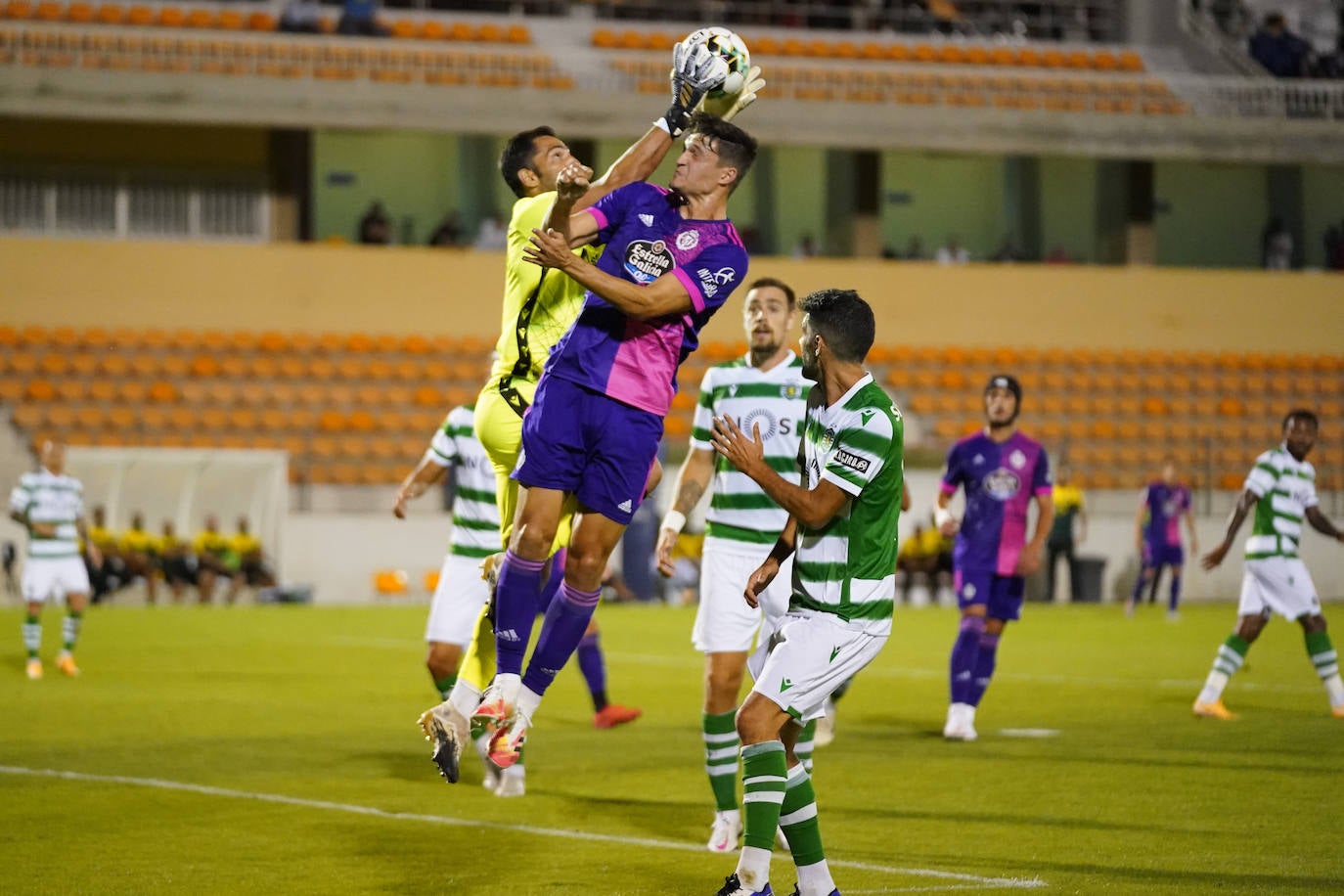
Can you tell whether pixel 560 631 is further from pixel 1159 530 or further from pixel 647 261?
pixel 1159 530

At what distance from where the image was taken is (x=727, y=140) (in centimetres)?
676

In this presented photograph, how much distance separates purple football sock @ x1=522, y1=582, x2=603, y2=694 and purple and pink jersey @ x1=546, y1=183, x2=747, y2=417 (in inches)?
32.0

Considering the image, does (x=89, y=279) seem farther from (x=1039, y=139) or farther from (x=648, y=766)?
(x=648, y=766)

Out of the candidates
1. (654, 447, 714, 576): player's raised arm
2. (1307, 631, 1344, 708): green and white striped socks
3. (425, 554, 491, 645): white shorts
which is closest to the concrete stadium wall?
(1307, 631, 1344, 708): green and white striped socks

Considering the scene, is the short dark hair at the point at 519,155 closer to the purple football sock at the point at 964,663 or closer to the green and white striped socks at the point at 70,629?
the purple football sock at the point at 964,663

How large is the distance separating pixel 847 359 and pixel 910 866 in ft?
7.46

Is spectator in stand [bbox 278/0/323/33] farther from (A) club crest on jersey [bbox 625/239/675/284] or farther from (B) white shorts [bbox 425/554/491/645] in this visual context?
(A) club crest on jersey [bbox 625/239/675/284]

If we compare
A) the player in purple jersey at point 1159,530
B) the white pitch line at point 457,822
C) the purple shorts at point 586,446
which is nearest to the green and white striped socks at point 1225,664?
the white pitch line at point 457,822

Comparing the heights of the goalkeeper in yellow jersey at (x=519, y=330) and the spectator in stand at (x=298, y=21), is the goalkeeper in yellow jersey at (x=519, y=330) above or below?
below

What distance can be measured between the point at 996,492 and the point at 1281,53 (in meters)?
24.8

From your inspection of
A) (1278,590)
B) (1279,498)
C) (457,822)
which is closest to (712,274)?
(457,822)

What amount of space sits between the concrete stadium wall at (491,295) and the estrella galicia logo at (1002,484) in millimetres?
17552

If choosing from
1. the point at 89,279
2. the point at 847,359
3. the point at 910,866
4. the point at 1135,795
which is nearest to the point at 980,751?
the point at 1135,795

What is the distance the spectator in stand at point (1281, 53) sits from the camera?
33.2m
